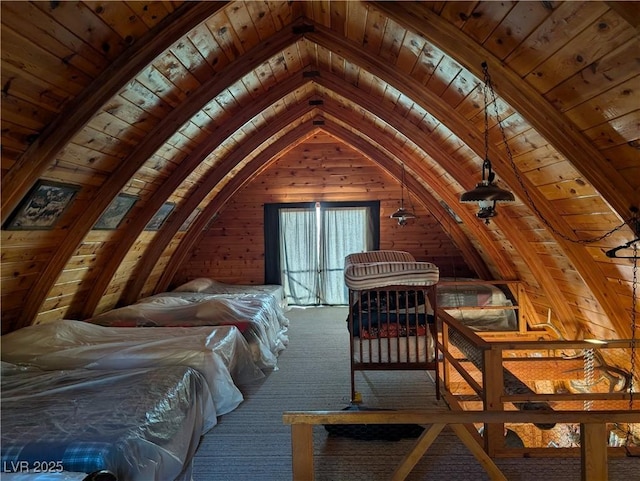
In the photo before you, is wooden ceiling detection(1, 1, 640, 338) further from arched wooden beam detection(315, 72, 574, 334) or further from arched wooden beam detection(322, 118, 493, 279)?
arched wooden beam detection(322, 118, 493, 279)

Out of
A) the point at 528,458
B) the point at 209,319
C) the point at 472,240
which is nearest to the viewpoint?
the point at 528,458

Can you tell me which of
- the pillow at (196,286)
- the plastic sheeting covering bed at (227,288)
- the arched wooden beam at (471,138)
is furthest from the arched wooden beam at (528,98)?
the pillow at (196,286)

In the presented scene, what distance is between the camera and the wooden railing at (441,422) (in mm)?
1490

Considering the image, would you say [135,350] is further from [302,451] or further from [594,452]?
[594,452]

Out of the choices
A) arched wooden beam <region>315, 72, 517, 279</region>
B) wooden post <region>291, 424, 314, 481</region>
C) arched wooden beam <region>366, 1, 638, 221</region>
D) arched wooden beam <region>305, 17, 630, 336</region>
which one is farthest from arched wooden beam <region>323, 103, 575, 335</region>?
wooden post <region>291, 424, 314, 481</region>

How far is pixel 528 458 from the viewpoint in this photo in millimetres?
2070

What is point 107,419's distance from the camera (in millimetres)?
1785

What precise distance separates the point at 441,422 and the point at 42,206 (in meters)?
2.83

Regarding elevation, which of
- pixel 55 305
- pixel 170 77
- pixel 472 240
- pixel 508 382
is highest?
pixel 170 77

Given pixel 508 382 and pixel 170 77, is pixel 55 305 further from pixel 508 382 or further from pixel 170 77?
pixel 508 382

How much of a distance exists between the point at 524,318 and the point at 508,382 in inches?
46.2

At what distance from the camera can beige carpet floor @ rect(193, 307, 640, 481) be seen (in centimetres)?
200

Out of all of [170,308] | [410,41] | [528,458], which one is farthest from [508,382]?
[170,308]

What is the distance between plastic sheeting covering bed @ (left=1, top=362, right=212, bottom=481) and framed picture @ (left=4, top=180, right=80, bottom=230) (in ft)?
3.26
